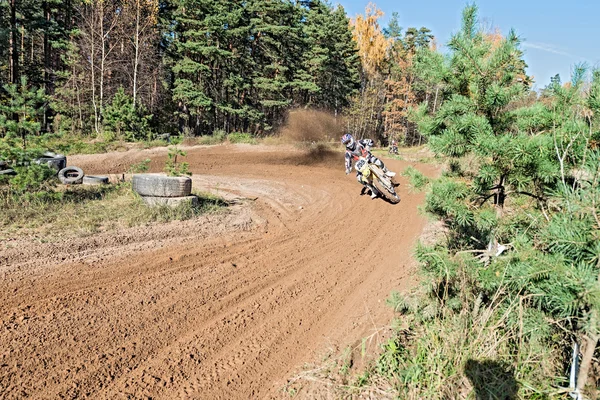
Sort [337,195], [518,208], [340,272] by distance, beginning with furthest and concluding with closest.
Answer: [337,195] < [340,272] < [518,208]

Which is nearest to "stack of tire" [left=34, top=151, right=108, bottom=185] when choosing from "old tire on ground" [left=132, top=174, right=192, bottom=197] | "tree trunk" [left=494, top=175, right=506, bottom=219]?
"old tire on ground" [left=132, top=174, right=192, bottom=197]

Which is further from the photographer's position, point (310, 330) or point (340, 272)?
point (340, 272)

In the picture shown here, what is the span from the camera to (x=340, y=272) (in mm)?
6047

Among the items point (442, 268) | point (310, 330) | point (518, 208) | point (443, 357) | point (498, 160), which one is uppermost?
point (498, 160)

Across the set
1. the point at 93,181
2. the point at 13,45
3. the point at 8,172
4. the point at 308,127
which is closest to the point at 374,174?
the point at 93,181

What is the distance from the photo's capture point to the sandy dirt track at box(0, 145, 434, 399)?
3375mm

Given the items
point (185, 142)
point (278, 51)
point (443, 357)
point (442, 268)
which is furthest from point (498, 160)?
point (278, 51)

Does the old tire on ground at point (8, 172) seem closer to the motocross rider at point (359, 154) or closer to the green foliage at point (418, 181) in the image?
the motocross rider at point (359, 154)

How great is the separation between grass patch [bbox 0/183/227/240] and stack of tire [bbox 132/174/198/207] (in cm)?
18

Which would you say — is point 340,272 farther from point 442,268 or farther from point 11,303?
point 11,303

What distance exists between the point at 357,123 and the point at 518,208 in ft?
115

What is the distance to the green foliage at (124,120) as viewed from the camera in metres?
20.6

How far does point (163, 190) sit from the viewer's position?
8492 millimetres

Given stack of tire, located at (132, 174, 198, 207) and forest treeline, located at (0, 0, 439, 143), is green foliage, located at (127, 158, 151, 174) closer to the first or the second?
stack of tire, located at (132, 174, 198, 207)
